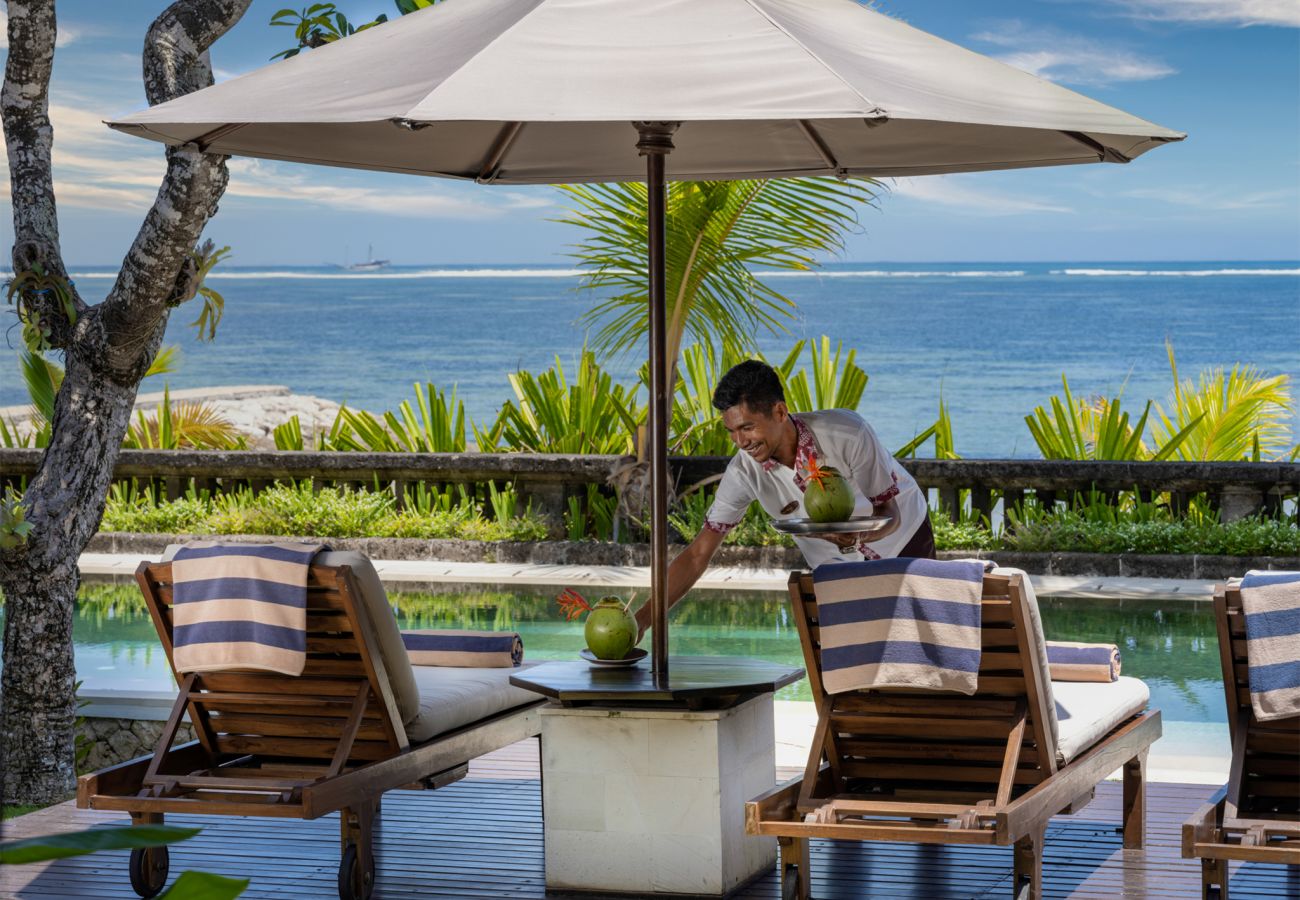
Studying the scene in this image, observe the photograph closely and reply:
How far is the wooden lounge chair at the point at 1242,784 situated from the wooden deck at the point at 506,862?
0.40 m

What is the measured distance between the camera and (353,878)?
145 inches

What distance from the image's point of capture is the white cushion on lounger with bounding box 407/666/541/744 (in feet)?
13.2

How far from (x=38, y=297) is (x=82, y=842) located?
508cm

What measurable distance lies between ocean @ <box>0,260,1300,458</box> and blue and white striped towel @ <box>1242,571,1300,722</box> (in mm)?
30987

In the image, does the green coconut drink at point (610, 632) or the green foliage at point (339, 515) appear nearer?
the green coconut drink at point (610, 632)

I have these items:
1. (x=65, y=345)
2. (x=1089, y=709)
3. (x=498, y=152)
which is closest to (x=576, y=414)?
(x=65, y=345)

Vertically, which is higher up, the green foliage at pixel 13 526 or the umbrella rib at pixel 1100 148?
the umbrella rib at pixel 1100 148

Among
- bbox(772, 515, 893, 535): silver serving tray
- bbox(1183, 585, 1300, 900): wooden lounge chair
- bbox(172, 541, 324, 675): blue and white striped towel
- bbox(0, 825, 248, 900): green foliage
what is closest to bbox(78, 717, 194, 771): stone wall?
bbox(172, 541, 324, 675): blue and white striped towel

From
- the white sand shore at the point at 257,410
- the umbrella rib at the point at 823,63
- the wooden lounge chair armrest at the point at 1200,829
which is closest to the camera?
the umbrella rib at the point at 823,63

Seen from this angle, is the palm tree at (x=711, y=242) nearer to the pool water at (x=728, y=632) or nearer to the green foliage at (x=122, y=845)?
the pool water at (x=728, y=632)

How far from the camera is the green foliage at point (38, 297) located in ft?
17.7

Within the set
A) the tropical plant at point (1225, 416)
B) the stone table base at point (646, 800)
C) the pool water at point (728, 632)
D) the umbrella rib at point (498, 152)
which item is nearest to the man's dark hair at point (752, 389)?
the stone table base at point (646, 800)

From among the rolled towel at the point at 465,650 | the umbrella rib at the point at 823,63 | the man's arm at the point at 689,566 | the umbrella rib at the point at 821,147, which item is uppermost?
the umbrella rib at the point at 821,147

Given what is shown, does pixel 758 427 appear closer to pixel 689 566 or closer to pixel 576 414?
pixel 689 566
